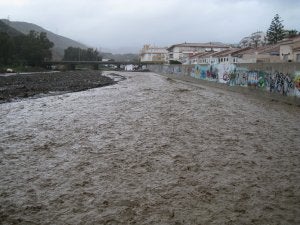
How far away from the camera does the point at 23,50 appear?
101438 millimetres

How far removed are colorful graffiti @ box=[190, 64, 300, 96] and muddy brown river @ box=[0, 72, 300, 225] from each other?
8033 millimetres

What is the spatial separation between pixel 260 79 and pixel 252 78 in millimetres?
1761

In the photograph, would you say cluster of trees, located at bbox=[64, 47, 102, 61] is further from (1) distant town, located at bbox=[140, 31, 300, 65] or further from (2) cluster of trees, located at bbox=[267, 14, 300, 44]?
(2) cluster of trees, located at bbox=[267, 14, 300, 44]

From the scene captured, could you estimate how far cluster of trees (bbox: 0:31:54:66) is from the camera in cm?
8681

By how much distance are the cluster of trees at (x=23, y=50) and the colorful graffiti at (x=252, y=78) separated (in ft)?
195

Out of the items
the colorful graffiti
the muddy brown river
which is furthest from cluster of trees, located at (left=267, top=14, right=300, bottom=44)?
the muddy brown river

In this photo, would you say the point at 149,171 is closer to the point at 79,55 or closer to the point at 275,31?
the point at 275,31

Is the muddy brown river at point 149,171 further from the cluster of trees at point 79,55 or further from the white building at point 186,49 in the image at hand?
the cluster of trees at point 79,55

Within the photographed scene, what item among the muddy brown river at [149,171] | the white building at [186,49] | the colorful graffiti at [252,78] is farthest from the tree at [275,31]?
the muddy brown river at [149,171]

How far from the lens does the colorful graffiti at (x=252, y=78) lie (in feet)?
77.7

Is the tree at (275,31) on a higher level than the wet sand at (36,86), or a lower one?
higher

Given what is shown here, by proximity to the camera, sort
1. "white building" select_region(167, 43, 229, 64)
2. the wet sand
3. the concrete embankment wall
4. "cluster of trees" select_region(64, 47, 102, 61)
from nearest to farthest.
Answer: the concrete embankment wall
the wet sand
"white building" select_region(167, 43, 229, 64)
"cluster of trees" select_region(64, 47, 102, 61)

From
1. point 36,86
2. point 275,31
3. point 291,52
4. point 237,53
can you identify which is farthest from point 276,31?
point 36,86

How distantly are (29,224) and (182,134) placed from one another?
837 cm
